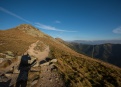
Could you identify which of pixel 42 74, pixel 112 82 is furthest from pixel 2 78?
pixel 112 82

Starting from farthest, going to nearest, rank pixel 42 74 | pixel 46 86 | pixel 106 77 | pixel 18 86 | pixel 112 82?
pixel 106 77
pixel 112 82
pixel 42 74
pixel 18 86
pixel 46 86

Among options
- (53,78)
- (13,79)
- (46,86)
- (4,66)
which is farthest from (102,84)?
(4,66)

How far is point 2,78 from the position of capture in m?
19.0

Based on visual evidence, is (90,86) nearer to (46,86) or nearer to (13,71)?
(46,86)

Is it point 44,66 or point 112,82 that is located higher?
point 44,66

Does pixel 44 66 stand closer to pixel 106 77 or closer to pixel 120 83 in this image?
pixel 106 77

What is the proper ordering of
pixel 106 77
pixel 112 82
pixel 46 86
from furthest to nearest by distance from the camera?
pixel 106 77 → pixel 112 82 → pixel 46 86

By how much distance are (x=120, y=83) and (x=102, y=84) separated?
442 centimetres

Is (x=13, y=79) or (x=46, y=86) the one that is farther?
(x=13, y=79)

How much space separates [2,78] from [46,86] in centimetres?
965

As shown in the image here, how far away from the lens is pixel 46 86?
14.7 m

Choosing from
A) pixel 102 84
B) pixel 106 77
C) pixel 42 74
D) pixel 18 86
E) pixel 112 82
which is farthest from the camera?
pixel 106 77

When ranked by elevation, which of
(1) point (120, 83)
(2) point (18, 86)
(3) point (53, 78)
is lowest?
(1) point (120, 83)

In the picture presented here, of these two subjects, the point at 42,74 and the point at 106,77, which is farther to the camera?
the point at 106,77
